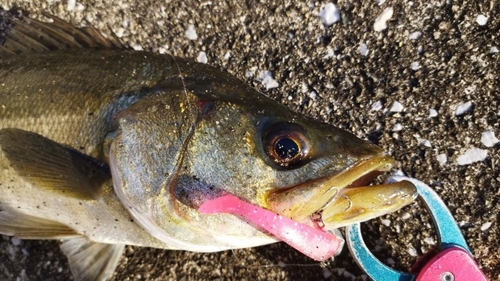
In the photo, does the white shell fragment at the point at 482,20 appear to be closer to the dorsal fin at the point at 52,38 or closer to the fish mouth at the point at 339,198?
the fish mouth at the point at 339,198

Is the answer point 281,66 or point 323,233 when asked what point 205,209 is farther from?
point 281,66

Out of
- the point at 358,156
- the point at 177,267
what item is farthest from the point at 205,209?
the point at 177,267

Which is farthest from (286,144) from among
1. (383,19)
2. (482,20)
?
(482,20)

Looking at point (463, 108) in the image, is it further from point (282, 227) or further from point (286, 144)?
point (282, 227)

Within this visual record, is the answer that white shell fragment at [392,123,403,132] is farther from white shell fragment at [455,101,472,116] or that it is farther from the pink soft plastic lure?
the pink soft plastic lure

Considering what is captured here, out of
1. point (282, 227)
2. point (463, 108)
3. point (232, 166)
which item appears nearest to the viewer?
point (282, 227)

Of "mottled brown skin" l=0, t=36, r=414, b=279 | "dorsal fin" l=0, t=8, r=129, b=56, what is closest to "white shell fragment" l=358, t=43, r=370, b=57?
"mottled brown skin" l=0, t=36, r=414, b=279
